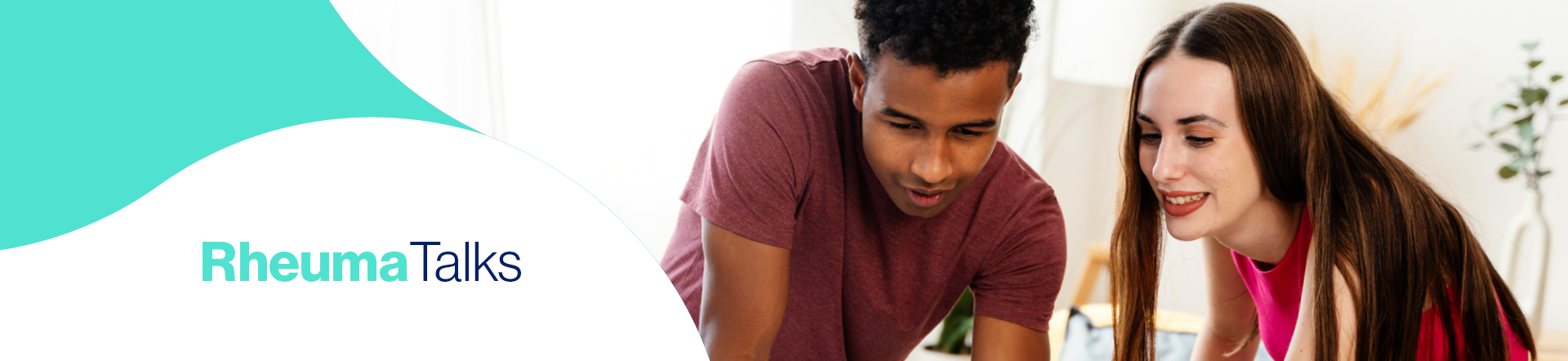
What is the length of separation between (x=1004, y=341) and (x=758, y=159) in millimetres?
361

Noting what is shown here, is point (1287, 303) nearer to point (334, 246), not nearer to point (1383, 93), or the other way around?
point (334, 246)

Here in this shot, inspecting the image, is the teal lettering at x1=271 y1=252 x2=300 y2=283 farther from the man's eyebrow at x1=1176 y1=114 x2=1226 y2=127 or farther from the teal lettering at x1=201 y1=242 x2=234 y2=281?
the man's eyebrow at x1=1176 y1=114 x2=1226 y2=127

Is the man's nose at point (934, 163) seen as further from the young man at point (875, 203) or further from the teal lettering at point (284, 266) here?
the teal lettering at point (284, 266)

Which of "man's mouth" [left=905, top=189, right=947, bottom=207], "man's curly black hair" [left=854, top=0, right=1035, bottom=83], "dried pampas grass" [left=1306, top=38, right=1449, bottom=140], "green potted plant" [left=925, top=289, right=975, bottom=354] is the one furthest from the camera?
"dried pampas grass" [left=1306, top=38, right=1449, bottom=140]

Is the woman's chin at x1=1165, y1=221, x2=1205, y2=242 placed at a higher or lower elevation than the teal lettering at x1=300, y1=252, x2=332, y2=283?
higher

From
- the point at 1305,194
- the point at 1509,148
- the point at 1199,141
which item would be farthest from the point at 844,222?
the point at 1509,148

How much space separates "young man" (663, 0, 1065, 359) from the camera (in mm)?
966

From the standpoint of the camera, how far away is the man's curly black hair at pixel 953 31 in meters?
0.94

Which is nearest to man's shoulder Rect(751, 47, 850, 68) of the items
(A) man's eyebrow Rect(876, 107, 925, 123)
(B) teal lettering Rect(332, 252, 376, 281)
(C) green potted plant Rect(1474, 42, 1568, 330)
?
(A) man's eyebrow Rect(876, 107, 925, 123)

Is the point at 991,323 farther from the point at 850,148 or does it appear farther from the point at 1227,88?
the point at 1227,88

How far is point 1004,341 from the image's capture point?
1.12 meters

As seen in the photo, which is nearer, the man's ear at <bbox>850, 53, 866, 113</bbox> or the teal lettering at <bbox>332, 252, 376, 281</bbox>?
the teal lettering at <bbox>332, 252, 376, 281</bbox>

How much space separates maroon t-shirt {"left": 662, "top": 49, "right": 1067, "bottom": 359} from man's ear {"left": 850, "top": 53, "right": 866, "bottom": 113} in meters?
0.06

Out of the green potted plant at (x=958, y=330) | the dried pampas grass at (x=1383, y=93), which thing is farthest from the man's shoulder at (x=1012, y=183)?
the dried pampas grass at (x=1383, y=93)
